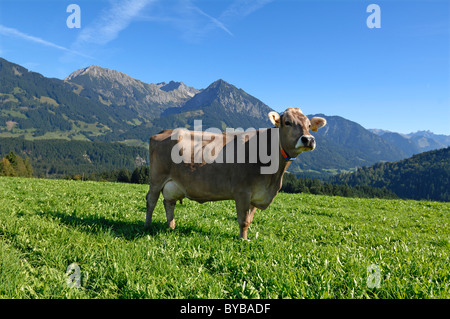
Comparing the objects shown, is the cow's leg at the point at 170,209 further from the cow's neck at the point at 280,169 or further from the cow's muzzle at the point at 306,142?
the cow's muzzle at the point at 306,142

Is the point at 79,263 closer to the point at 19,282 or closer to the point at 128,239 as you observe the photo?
the point at 19,282

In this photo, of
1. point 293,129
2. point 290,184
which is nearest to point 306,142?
point 293,129

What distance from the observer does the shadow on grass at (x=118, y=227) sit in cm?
672

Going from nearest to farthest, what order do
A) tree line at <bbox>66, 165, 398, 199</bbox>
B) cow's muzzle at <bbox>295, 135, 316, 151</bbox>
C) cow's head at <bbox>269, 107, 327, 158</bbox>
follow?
cow's muzzle at <bbox>295, 135, 316, 151</bbox>, cow's head at <bbox>269, 107, 327, 158</bbox>, tree line at <bbox>66, 165, 398, 199</bbox>

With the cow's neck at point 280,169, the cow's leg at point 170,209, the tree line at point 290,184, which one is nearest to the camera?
the cow's neck at point 280,169

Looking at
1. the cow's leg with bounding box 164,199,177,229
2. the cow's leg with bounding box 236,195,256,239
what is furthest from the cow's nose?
the cow's leg with bounding box 164,199,177,229

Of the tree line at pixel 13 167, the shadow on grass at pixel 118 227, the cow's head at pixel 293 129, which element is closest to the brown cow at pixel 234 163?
the cow's head at pixel 293 129

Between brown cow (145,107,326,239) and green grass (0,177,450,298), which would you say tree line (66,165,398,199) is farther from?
green grass (0,177,450,298)

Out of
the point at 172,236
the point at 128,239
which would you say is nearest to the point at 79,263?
the point at 128,239

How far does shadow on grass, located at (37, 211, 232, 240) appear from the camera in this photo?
265 inches

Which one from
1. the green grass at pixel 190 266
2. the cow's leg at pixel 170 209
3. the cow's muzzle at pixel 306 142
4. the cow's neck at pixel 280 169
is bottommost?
the green grass at pixel 190 266

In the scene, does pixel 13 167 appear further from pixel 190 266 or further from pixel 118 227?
pixel 190 266

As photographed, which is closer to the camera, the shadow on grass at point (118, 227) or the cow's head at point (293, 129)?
the cow's head at point (293, 129)
